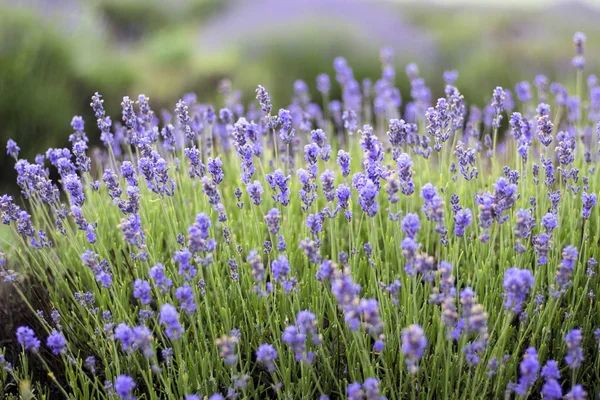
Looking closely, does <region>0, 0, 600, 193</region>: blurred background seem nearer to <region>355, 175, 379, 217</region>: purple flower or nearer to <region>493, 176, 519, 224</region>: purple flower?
<region>355, 175, 379, 217</region>: purple flower

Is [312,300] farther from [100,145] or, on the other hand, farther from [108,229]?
[100,145]

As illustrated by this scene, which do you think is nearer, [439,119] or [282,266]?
A: [282,266]

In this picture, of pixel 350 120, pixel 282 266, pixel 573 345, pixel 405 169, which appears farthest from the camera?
pixel 350 120

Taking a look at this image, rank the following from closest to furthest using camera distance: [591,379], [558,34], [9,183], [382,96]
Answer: [591,379] → [382,96] → [9,183] → [558,34]

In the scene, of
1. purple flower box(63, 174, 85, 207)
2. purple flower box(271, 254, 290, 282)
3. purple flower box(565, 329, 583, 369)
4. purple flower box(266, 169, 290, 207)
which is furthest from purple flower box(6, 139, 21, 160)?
purple flower box(565, 329, 583, 369)

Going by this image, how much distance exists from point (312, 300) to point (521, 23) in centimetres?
1235

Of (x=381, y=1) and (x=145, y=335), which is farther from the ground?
(x=381, y=1)

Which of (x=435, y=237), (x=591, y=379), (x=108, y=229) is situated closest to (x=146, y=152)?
(x=108, y=229)

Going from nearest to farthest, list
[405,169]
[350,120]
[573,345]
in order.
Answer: [573,345] < [405,169] < [350,120]

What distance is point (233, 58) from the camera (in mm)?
9812

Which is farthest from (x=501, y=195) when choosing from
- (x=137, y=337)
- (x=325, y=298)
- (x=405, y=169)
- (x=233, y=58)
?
(x=233, y=58)

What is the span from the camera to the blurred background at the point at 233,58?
6.91 meters

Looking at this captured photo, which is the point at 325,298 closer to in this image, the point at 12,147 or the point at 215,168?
the point at 215,168

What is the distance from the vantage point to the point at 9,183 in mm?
6266
